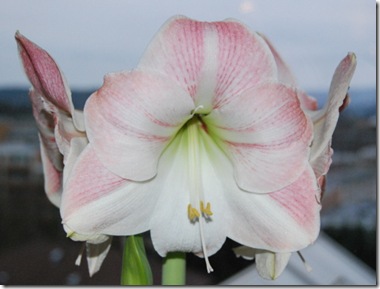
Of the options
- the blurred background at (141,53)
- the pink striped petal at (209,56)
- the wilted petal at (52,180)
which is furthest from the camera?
the blurred background at (141,53)

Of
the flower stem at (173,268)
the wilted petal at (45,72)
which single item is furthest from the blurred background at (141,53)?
the wilted petal at (45,72)

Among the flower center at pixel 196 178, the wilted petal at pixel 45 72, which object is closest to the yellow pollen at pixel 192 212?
the flower center at pixel 196 178

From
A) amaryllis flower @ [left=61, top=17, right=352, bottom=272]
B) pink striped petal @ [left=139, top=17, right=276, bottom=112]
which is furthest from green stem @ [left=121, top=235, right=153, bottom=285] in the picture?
pink striped petal @ [left=139, top=17, right=276, bottom=112]

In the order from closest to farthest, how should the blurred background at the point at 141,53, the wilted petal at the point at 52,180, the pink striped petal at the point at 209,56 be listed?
the pink striped petal at the point at 209,56, the wilted petal at the point at 52,180, the blurred background at the point at 141,53

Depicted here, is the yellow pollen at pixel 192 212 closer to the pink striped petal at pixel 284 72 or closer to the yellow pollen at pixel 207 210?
the yellow pollen at pixel 207 210

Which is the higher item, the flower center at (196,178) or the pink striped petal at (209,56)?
the pink striped petal at (209,56)

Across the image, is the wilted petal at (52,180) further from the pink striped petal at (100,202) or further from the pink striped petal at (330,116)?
the pink striped petal at (330,116)

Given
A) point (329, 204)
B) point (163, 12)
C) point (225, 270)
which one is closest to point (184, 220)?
point (163, 12)

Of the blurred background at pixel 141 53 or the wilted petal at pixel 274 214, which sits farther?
the blurred background at pixel 141 53

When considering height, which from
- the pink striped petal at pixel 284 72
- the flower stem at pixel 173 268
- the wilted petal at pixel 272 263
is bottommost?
the flower stem at pixel 173 268

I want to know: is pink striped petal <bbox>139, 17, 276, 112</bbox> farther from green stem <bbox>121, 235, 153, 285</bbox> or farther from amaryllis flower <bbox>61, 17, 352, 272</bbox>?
green stem <bbox>121, 235, 153, 285</bbox>
